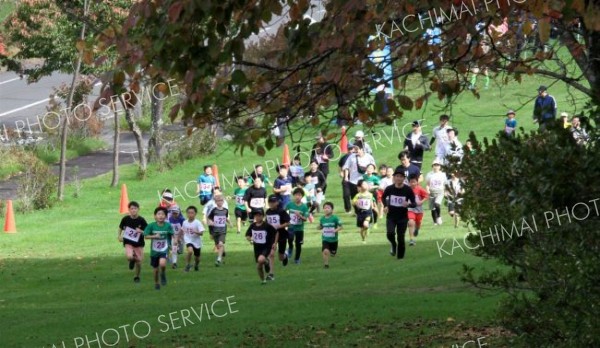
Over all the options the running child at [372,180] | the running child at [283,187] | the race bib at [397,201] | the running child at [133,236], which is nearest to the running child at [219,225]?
the running child at [133,236]

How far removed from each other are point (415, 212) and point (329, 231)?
101 inches

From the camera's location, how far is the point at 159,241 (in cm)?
2250

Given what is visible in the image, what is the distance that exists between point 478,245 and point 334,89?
8.26ft

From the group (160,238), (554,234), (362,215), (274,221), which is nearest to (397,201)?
(274,221)

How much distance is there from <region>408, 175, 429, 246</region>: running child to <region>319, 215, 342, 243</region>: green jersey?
1.74 metres

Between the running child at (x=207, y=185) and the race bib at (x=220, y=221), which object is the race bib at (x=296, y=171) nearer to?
the running child at (x=207, y=185)

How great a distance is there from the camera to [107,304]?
2069cm

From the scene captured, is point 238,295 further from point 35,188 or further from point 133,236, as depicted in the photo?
point 35,188

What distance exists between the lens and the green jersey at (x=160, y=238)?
22.4m

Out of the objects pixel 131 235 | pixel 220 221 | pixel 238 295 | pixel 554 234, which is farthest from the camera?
pixel 220 221

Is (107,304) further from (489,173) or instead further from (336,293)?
(489,173)

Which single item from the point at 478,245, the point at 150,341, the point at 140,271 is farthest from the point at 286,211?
the point at 478,245

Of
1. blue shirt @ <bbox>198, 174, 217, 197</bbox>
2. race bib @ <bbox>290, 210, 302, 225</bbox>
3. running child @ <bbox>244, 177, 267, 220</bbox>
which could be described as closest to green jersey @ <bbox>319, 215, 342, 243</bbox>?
Answer: race bib @ <bbox>290, 210, 302, 225</bbox>

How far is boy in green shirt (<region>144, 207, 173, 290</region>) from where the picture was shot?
73.0 feet
